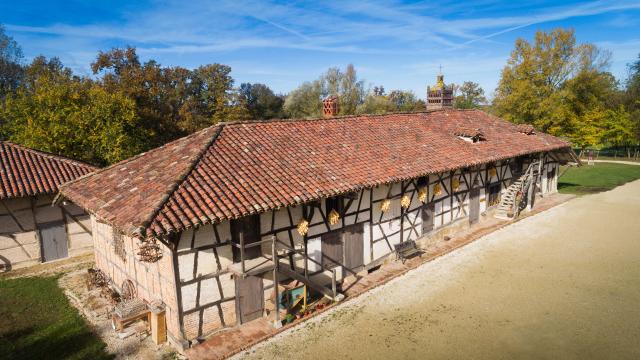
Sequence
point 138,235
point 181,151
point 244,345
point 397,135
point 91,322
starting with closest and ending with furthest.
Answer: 1. point 138,235
2. point 244,345
3. point 91,322
4. point 181,151
5. point 397,135

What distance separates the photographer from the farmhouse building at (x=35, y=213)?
16.4 metres

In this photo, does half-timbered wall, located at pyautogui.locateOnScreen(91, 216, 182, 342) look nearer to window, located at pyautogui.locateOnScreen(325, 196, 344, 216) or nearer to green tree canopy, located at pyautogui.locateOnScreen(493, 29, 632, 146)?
window, located at pyautogui.locateOnScreen(325, 196, 344, 216)

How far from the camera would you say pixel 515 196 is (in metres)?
21.8

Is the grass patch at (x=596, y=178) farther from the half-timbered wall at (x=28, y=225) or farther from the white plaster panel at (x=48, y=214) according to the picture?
the white plaster panel at (x=48, y=214)

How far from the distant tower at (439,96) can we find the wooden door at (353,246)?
16.9 m

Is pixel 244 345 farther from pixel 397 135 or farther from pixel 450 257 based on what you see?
pixel 397 135

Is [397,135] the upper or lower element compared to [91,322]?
upper

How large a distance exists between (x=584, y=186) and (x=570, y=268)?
18870mm

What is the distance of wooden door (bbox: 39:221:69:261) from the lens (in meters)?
17.3

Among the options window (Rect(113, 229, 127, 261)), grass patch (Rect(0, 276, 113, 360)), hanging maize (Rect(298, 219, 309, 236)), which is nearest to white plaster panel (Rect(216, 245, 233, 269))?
hanging maize (Rect(298, 219, 309, 236))

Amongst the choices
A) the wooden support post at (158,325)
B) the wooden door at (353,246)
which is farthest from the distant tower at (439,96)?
the wooden support post at (158,325)

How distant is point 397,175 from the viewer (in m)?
14.9

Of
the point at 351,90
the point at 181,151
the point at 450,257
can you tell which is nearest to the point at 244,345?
the point at 181,151

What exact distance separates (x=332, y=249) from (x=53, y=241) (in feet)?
41.9
